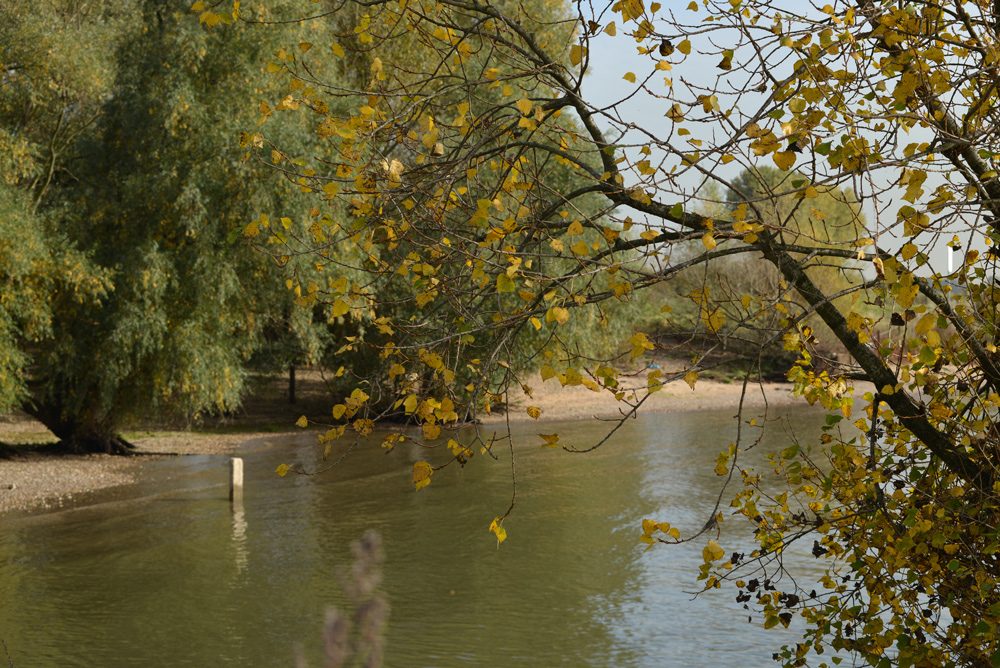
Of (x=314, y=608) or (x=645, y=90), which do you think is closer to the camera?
(x=645, y=90)

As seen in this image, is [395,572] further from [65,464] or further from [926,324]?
[65,464]

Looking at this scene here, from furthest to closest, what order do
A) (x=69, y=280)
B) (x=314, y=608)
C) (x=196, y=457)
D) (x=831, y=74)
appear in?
(x=196, y=457), (x=69, y=280), (x=314, y=608), (x=831, y=74)

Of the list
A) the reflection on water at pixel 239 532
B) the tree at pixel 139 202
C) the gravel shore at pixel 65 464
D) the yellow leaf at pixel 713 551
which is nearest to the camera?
the yellow leaf at pixel 713 551

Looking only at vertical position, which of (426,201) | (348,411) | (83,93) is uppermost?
(83,93)

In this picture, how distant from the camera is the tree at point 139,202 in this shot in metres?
18.6

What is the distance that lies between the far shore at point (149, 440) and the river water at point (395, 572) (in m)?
1.02

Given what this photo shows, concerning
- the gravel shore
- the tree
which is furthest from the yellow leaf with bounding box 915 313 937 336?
the tree

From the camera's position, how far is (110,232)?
2003cm

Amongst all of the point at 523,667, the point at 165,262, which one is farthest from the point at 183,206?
the point at 523,667

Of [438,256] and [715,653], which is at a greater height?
[438,256]

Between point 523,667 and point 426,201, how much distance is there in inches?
230

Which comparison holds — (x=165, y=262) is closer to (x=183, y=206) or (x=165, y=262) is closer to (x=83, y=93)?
(x=183, y=206)

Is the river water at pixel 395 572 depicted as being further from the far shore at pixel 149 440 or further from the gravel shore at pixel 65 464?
the far shore at pixel 149 440

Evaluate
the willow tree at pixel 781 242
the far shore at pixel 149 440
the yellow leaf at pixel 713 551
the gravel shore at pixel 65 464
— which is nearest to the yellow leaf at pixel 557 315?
the willow tree at pixel 781 242
